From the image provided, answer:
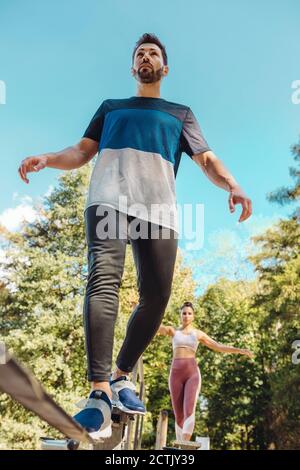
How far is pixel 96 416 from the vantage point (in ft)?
5.15

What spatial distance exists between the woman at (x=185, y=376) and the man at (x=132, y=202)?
9.96 feet

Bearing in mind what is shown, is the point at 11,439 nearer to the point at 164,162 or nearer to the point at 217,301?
the point at 217,301

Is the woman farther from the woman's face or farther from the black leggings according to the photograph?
the black leggings

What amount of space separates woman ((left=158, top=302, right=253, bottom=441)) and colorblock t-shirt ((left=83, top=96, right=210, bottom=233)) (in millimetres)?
3334

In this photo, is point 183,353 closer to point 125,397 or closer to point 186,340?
point 186,340

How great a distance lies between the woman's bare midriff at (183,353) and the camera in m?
5.36

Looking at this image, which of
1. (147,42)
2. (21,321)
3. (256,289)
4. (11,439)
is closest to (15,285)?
(21,321)

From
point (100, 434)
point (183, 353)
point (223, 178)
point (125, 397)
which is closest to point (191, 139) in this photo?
point (223, 178)

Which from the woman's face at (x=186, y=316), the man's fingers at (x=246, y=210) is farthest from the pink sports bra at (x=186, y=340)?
the man's fingers at (x=246, y=210)
